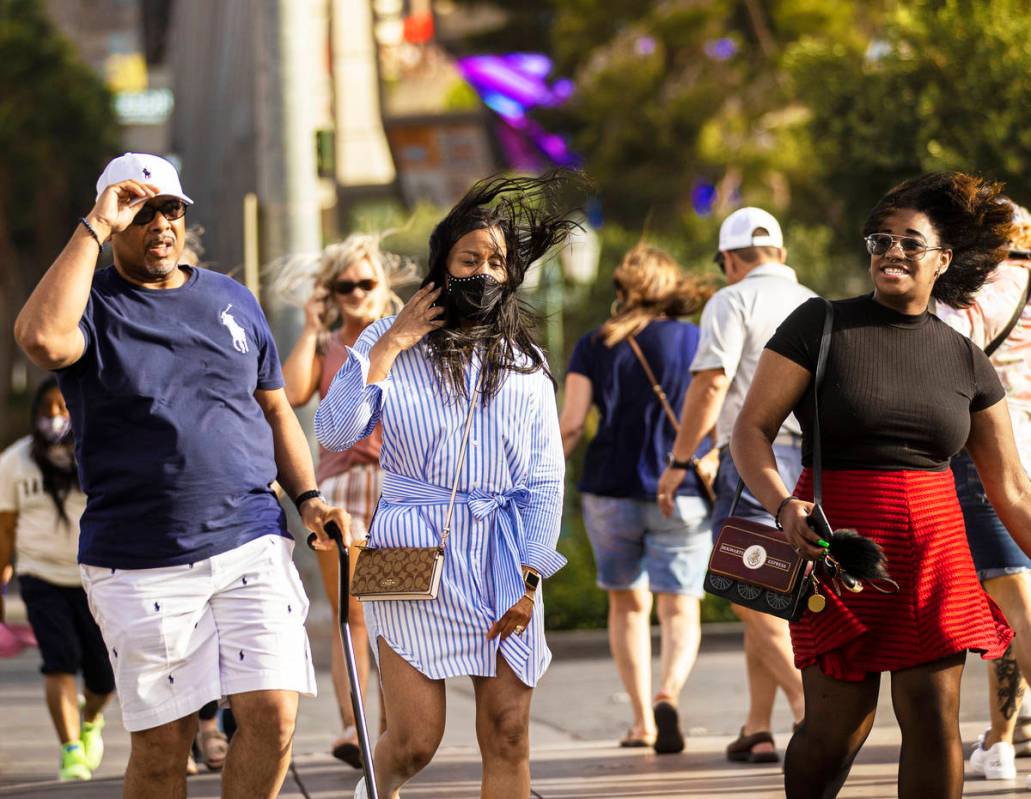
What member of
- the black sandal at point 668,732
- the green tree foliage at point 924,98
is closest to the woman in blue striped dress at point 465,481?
the black sandal at point 668,732

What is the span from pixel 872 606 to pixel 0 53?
36947mm

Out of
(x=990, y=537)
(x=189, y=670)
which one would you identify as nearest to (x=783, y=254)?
(x=990, y=537)

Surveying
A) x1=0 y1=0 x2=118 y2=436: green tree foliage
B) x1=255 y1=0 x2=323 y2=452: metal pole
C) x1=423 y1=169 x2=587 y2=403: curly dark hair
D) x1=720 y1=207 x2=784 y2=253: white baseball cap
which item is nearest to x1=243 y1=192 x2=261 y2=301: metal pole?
x1=255 y1=0 x2=323 y2=452: metal pole

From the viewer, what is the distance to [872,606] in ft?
14.6

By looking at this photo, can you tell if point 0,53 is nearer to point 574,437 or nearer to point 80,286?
point 574,437

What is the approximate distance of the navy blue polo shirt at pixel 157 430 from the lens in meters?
4.38

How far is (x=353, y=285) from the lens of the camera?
6906 millimetres

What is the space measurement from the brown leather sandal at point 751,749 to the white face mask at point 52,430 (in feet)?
10.0

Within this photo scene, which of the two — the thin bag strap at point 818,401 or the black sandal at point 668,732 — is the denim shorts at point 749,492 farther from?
the thin bag strap at point 818,401

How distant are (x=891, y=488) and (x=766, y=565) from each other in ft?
1.25

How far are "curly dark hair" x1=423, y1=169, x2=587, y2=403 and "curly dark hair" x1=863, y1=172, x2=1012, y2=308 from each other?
895mm

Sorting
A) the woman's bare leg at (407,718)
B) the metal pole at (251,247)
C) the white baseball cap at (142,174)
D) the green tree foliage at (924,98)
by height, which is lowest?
Answer: the woman's bare leg at (407,718)

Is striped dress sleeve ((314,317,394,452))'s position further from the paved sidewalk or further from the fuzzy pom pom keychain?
the paved sidewalk

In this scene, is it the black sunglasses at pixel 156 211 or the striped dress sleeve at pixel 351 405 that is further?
the striped dress sleeve at pixel 351 405
